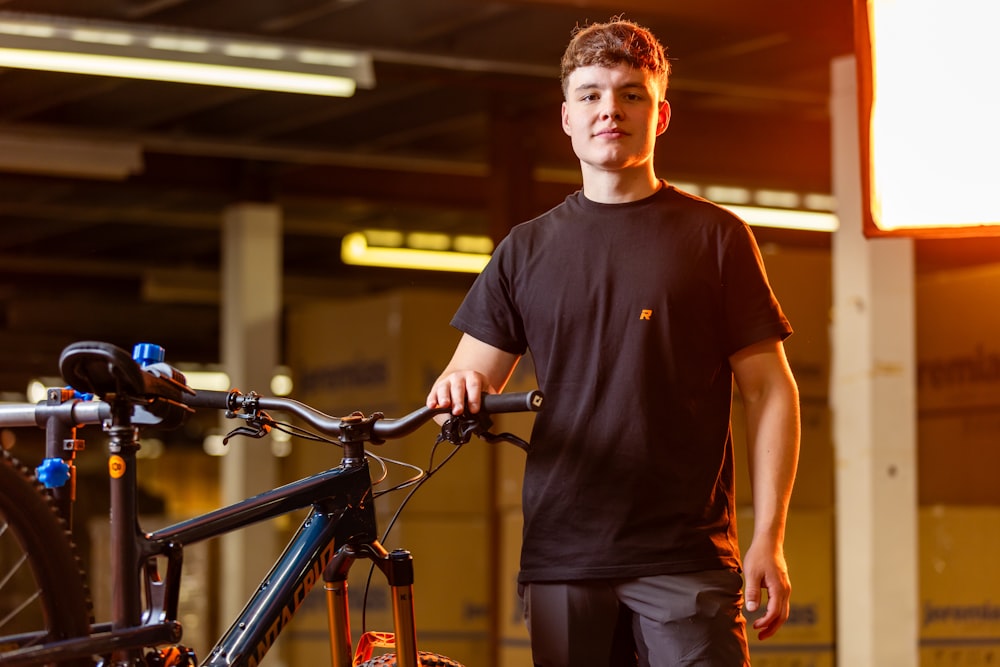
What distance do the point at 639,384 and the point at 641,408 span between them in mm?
36

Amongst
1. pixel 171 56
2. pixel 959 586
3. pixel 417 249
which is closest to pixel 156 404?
pixel 171 56

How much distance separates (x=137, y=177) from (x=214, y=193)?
0.52 metres

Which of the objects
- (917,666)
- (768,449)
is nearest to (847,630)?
(917,666)

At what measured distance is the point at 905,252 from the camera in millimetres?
5145

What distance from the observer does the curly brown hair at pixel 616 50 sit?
215cm

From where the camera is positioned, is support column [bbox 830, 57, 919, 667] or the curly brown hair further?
support column [bbox 830, 57, 919, 667]

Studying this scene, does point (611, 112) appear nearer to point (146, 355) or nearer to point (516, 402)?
point (516, 402)

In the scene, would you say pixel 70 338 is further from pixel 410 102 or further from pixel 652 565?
pixel 652 565

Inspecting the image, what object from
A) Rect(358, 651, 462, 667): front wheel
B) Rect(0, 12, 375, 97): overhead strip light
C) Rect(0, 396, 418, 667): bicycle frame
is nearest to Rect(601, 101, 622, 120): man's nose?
Rect(0, 396, 418, 667): bicycle frame

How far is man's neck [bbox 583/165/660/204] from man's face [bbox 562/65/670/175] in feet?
0.07

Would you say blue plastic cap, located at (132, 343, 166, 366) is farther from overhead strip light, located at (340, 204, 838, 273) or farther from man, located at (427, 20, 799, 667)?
overhead strip light, located at (340, 204, 838, 273)

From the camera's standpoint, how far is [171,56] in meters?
5.15

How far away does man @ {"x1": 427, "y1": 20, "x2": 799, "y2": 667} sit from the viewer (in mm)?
2105

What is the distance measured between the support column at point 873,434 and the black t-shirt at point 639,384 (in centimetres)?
300
